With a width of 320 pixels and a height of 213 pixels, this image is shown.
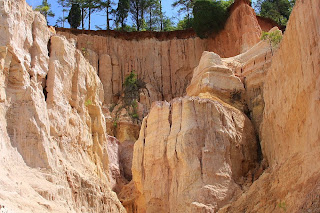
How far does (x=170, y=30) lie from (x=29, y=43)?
32418 mm

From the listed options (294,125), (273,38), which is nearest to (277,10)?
(273,38)

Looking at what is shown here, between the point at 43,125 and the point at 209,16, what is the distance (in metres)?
26.8

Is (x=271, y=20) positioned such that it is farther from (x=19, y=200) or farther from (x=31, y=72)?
(x=19, y=200)

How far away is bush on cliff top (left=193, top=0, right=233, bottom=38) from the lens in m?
44.9

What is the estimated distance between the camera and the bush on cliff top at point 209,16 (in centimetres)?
4491

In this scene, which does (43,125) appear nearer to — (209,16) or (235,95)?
(235,95)

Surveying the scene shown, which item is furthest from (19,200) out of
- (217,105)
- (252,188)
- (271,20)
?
(271,20)

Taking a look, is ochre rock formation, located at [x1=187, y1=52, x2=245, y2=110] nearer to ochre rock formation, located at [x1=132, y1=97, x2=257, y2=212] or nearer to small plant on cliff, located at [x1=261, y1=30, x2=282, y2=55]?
ochre rock formation, located at [x1=132, y1=97, x2=257, y2=212]

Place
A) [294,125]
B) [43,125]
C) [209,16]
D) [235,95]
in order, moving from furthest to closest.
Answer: [209,16]
[235,95]
[294,125]
[43,125]

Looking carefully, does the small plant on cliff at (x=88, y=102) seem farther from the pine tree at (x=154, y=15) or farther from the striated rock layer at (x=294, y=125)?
the pine tree at (x=154, y=15)

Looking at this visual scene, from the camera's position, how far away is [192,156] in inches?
999

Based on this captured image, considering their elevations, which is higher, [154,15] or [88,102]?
[154,15]

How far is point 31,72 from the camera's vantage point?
70.1 feet

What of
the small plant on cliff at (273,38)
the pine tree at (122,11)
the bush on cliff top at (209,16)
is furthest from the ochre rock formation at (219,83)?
the pine tree at (122,11)
